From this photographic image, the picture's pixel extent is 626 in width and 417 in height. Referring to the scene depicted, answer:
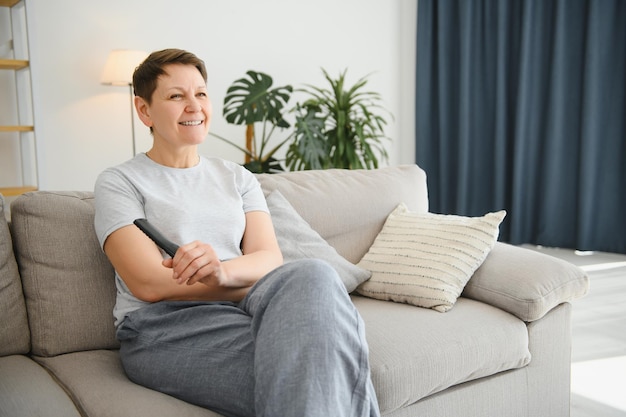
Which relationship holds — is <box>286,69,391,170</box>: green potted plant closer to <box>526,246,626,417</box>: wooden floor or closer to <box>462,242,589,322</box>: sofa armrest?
<box>526,246,626,417</box>: wooden floor

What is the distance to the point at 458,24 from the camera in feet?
16.4

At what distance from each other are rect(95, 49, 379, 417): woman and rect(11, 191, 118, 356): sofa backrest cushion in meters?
0.10

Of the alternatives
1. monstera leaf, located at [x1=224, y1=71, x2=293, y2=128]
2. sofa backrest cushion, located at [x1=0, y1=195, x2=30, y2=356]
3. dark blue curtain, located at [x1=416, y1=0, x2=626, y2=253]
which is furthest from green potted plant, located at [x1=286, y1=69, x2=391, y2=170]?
sofa backrest cushion, located at [x1=0, y1=195, x2=30, y2=356]

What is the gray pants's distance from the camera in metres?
1.13

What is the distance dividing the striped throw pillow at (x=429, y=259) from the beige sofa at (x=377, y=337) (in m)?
0.05

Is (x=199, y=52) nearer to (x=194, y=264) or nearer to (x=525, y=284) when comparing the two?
(x=525, y=284)

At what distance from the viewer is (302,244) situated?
1.93 metres

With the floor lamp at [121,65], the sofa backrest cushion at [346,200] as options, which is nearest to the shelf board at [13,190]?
the floor lamp at [121,65]

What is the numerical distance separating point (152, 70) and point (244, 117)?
222cm

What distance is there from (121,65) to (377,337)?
2.60 metres

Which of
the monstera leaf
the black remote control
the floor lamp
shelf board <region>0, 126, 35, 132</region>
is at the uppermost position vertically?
the floor lamp

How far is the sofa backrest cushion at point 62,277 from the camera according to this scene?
1.55 metres

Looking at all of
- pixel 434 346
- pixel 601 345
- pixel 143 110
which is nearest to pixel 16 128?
pixel 143 110

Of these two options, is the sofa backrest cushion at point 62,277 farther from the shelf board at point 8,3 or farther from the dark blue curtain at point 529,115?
the dark blue curtain at point 529,115
